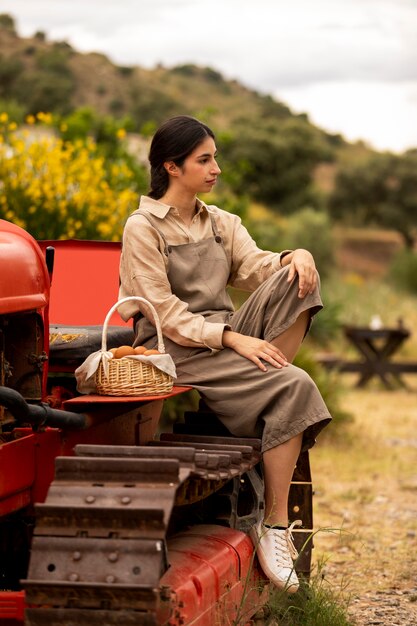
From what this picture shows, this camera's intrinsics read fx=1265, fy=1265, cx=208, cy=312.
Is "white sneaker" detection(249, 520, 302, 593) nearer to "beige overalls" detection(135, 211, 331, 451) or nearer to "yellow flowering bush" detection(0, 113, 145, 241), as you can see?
"beige overalls" detection(135, 211, 331, 451)

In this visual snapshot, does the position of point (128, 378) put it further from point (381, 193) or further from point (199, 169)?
point (381, 193)

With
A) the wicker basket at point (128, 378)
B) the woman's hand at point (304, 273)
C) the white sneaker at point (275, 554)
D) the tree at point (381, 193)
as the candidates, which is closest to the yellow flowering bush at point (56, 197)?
the woman's hand at point (304, 273)

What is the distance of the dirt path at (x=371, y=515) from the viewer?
19.9 feet

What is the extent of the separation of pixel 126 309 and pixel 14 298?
2.54 feet

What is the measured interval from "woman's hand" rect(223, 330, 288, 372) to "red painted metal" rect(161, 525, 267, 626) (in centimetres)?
64

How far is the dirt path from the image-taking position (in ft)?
19.9

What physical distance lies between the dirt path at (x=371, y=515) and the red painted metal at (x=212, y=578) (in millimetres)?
382

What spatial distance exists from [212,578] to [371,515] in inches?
175

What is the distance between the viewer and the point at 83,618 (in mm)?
3555

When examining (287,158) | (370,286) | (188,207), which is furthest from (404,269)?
(188,207)

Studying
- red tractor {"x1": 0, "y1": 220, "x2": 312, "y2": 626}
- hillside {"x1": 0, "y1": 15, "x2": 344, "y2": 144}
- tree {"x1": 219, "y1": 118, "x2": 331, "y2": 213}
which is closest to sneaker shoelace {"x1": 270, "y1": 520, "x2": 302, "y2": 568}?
red tractor {"x1": 0, "y1": 220, "x2": 312, "y2": 626}

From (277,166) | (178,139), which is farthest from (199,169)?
(277,166)

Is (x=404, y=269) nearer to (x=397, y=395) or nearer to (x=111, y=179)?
(x=397, y=395)

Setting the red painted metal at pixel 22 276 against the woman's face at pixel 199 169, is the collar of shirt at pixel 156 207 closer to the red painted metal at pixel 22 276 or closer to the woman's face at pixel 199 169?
the woman's face at pixel 199 169
